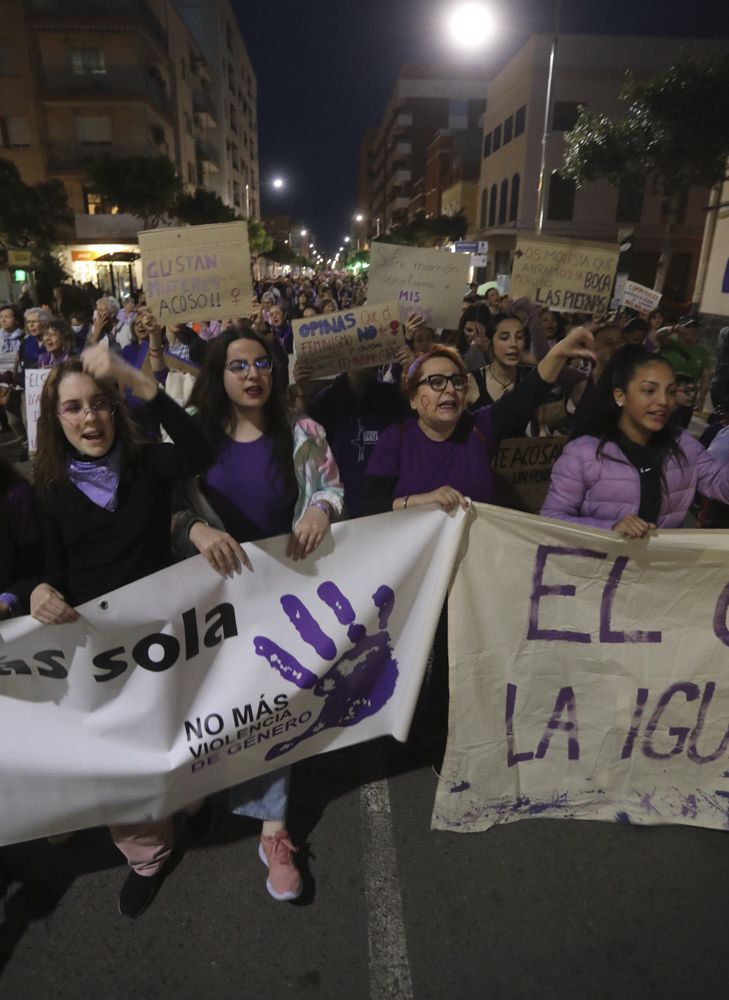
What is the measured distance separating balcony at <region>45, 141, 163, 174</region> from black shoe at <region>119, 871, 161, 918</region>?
41.4m

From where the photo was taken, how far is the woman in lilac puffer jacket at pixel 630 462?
9.02ft

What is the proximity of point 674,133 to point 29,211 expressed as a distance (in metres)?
23.9

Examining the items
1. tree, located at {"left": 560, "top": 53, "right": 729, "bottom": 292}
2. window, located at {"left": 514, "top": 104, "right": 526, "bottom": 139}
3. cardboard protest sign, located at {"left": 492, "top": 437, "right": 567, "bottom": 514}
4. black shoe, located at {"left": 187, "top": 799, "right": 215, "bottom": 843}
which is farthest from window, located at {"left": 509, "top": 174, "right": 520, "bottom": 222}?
black shoe, located at {"left": 187, "top": 799, "right": 215, "bottom": 843}

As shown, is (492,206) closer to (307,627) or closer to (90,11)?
(90,11)

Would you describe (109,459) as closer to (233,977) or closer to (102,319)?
(233,977)

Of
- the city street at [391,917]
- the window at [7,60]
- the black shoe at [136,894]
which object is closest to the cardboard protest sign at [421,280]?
the city street at [391,917]

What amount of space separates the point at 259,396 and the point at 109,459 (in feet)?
1.96

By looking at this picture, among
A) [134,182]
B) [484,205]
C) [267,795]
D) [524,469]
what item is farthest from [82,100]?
[267,795]

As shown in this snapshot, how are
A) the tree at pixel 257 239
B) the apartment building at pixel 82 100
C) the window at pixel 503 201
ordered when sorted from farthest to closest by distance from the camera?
1. the tree at pixel 257 239
2. the window at pixel 503 201
3. the apartment building at pixel 82 100

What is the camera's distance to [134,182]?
107 ft

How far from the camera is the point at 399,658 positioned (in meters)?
2.78

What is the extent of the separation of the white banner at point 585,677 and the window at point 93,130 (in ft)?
140

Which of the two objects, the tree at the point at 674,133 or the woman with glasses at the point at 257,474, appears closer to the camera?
the woman with glasses at the point at 257,474

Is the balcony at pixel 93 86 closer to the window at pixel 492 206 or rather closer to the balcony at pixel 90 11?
the balcony at pixel 90 11
